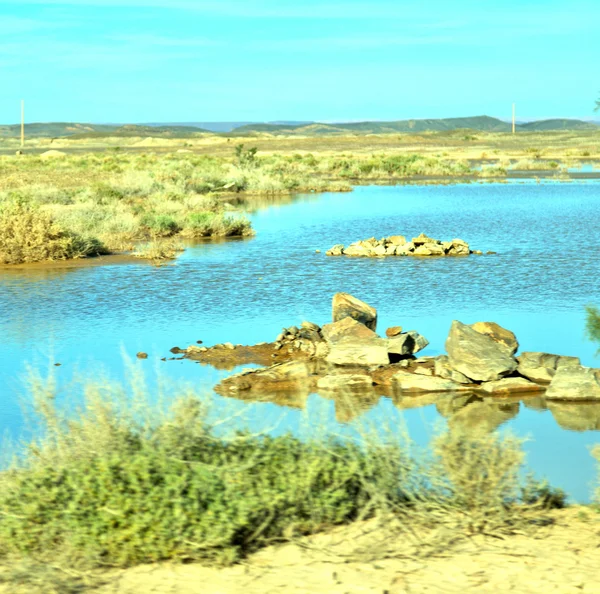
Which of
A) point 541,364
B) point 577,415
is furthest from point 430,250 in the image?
point 577,415

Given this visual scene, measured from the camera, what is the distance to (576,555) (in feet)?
A: 19.5

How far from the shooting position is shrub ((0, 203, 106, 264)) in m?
21.8

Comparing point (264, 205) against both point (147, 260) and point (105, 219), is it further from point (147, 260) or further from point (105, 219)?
point (147, 260)

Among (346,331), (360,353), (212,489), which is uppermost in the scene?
(212,489)

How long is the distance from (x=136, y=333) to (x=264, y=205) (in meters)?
24.9

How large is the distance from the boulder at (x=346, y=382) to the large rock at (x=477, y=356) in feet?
3.40

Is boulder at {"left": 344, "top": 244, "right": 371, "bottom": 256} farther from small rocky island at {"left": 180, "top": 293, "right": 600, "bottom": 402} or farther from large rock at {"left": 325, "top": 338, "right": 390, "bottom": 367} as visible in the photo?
large rock at {"left": 325, "top": 338, "right": 390, "bottom": 367}

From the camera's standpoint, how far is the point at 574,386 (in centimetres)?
1091

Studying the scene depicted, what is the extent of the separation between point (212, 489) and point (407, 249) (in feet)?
57.7

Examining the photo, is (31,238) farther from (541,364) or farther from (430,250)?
(541,364)

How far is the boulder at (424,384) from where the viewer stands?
1135 cm

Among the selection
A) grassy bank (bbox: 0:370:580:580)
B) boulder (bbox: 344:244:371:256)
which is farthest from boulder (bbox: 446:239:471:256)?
grassy bank (bbox: 0:370:580:580)

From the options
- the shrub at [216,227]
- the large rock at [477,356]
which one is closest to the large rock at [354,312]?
the large rock at [477,356]

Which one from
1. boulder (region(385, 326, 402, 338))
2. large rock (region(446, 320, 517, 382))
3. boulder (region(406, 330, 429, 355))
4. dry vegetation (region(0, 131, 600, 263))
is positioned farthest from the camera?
dry vegetation (region(0, 131, 600, 263))
